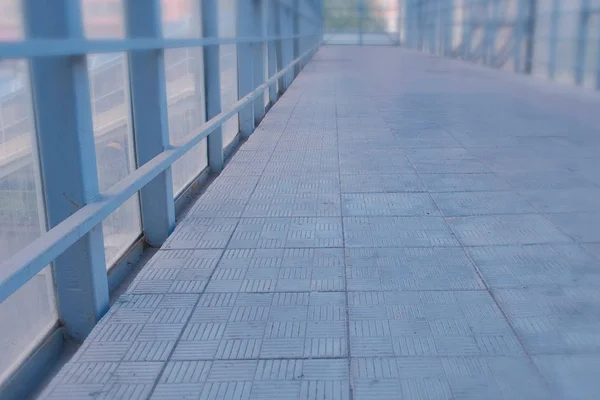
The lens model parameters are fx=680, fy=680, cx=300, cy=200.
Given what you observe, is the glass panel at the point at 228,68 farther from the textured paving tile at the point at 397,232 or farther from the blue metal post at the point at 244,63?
the textured paving tile at the point at 397,232

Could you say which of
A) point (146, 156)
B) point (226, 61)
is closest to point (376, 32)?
point (226, 61)

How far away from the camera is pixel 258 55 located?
9.88 m

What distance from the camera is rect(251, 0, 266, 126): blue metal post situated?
959 cm

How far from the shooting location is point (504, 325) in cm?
320

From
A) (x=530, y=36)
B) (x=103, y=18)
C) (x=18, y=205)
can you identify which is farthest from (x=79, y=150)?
(x=530, y=36)

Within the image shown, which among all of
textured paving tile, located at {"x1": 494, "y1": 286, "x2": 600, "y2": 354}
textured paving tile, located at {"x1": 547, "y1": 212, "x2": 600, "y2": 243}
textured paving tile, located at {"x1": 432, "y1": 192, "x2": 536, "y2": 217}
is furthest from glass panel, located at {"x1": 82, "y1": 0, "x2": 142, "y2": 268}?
textured paving tile, located at {"x1": 547, "y1": 212, "x2": 600, "y2": 243}

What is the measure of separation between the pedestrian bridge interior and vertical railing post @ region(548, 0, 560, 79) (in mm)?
9886

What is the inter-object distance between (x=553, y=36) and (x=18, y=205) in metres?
16.3

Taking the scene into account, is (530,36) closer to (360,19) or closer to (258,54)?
(258,54)

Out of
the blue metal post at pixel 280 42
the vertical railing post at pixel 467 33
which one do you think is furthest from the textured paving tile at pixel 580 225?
the vertical railing post at pixel 467 33

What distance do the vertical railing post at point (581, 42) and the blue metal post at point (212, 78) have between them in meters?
10.9

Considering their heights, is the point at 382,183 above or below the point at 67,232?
below

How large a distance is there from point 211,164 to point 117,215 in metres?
2.51

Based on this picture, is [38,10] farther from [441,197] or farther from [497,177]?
[497,177]
